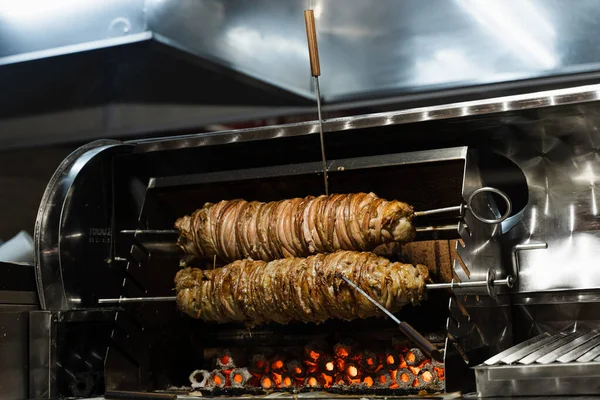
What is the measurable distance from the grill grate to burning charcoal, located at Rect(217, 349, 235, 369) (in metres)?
1.47

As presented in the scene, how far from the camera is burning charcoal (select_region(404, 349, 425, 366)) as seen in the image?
3.51 metres

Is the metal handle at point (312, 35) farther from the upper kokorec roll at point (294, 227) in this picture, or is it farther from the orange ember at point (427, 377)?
the orange ember at point (427, 377)

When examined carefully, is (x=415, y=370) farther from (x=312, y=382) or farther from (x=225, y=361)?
(x=225, y=361)

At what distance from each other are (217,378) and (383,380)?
0.84 m

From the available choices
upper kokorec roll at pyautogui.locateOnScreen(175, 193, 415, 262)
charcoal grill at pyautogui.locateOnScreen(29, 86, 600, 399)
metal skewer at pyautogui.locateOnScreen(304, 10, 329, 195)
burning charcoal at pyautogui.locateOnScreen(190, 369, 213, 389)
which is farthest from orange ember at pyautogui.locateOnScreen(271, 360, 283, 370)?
metal skewer at pyautogui.locateOnScreen(304, 10, 329, 195)

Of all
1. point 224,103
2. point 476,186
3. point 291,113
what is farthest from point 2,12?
point 476,186

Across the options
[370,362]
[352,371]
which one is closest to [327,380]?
[352,371]

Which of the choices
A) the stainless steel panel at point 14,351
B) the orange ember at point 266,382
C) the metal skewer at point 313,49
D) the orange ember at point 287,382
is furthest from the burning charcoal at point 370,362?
the stainless steel panel at point 14,351

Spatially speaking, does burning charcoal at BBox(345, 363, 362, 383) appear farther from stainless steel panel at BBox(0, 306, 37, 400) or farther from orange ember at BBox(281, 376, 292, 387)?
stainless steel panel at BBox(0, 306, 37, 400)

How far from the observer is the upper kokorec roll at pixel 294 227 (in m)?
3.20

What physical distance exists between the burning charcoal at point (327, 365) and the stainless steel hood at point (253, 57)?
1317 millimetres

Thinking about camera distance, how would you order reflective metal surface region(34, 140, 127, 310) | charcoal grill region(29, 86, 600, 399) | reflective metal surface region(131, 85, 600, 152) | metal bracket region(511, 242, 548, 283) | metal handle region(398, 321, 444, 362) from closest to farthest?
metal handle region(398, 321, 444, 362), reflective metal surface region(131, 85, 600, 152), charcoal grill region(29, 86, 600, 399), reflective metal surface region(34, 140, 127, 310), metal bracket region(511, 242, 548, 283)

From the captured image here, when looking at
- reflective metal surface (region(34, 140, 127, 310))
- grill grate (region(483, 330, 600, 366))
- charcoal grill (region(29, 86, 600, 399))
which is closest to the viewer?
grill grate (region(483, 330, 600, 366))

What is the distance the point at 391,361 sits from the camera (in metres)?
3.58
